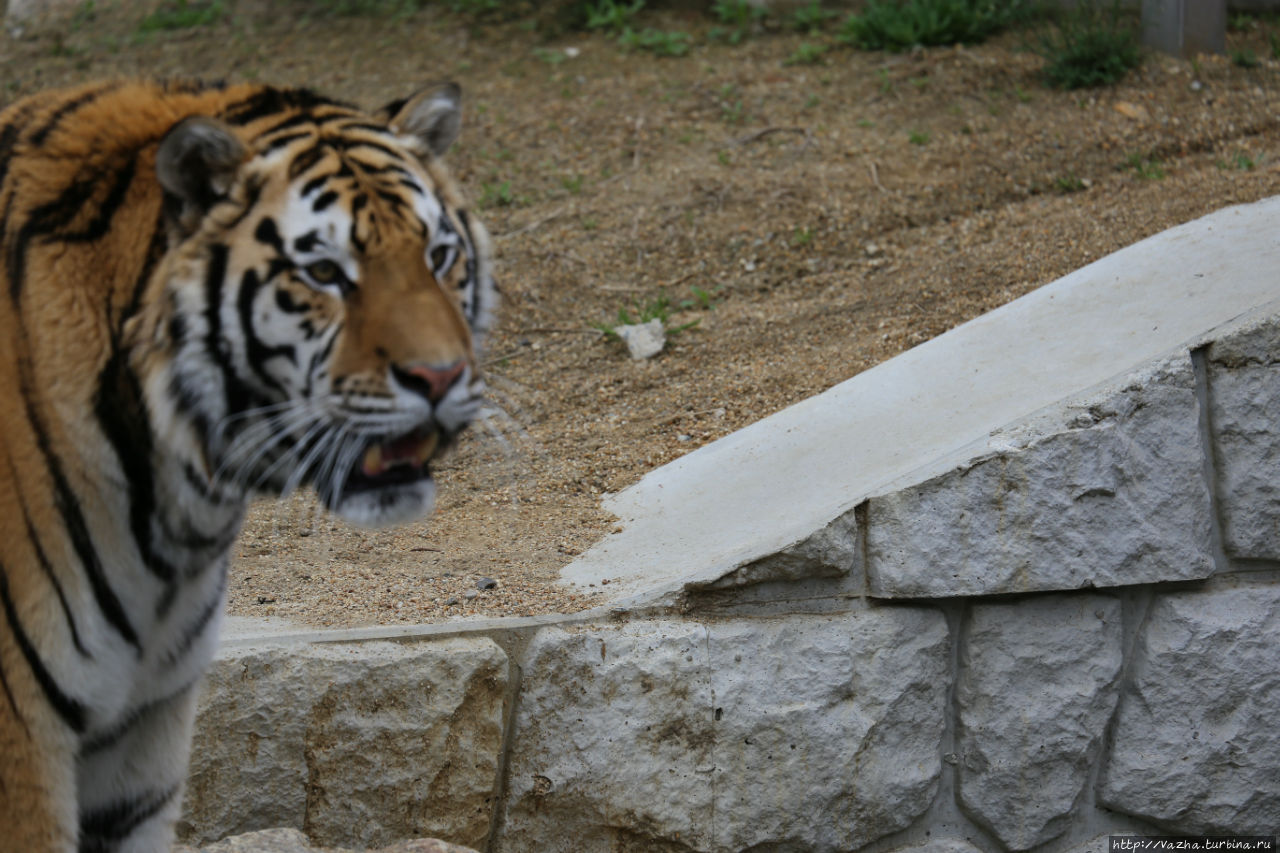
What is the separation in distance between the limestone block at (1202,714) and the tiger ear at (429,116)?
2380 millimetres

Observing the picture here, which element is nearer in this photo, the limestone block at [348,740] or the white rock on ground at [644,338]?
the limestone block at [348,740]

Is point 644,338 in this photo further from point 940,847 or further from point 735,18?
point 735,18

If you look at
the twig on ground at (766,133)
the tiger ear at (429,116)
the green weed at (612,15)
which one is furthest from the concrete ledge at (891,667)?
the green weed at (612,15)

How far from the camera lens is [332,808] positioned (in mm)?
3242

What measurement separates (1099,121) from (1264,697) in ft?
10.6

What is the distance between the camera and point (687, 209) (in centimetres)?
594

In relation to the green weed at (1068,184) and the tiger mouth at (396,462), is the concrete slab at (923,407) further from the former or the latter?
the tiger mouth at (396,462)

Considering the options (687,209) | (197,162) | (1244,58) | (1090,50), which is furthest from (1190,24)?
(197,162)

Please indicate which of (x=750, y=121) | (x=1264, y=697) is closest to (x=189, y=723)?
(x=1264, y=697)

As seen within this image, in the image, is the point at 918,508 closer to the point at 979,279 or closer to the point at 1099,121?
the point at 979,279

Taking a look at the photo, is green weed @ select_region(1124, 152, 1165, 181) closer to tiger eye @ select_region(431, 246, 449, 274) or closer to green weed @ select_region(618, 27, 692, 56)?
green weed @ select_region(618, 27, 692, 56)

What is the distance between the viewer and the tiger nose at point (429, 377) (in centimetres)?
187

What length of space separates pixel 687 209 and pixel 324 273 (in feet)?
13.6

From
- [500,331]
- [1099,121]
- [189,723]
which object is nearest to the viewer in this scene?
[189,723]
